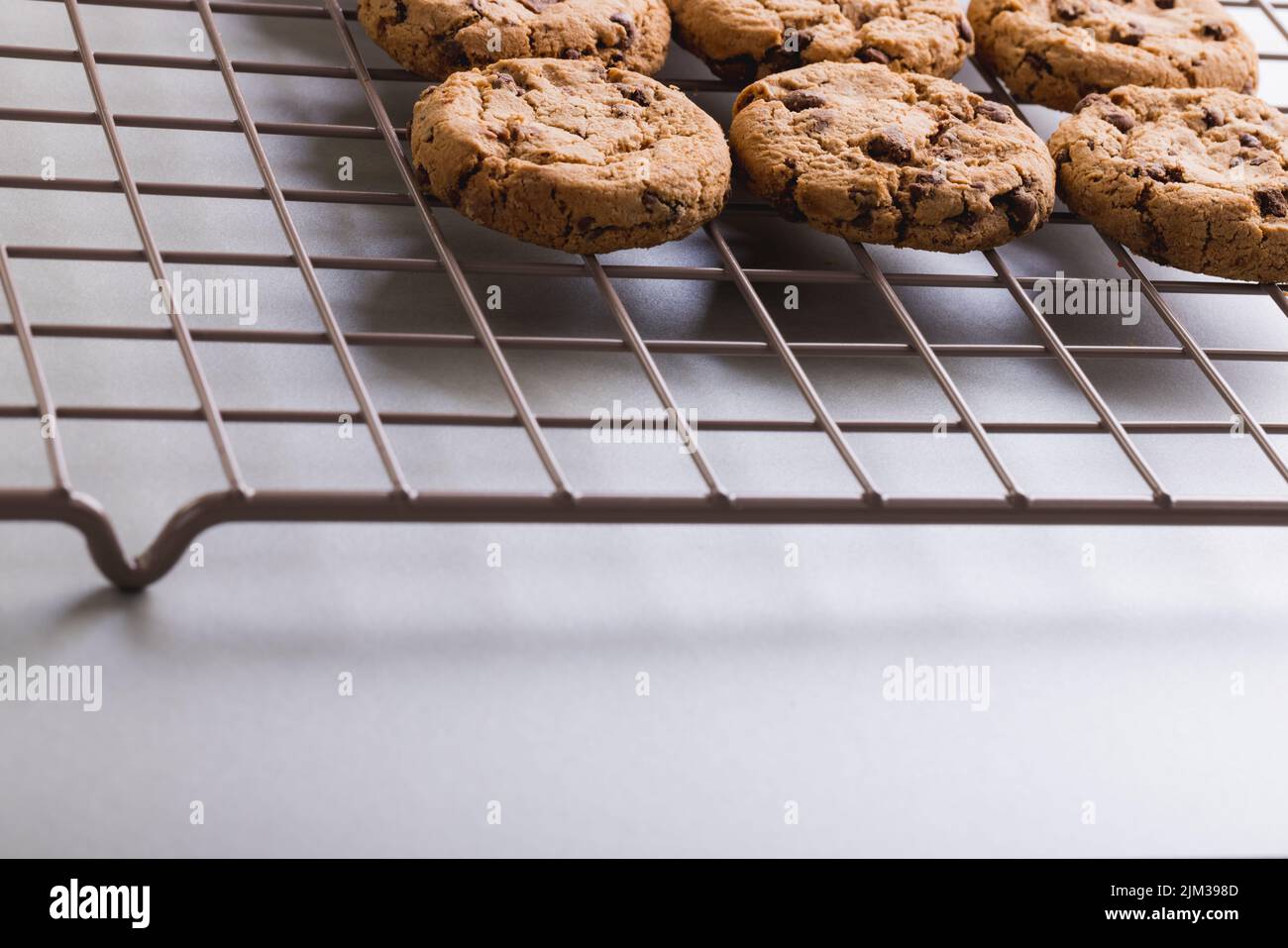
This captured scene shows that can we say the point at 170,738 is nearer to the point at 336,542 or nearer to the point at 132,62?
the point at 336,542

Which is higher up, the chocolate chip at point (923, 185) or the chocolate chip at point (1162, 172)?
the chocolate chip at point (1162, 172)

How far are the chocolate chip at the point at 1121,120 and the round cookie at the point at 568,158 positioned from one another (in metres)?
0.48

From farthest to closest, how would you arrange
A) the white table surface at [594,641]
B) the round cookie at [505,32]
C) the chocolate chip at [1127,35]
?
1. the chocolate chip at [1127,35]
2. the round cookie at [505,32]
3. the white table surface at [594,641]

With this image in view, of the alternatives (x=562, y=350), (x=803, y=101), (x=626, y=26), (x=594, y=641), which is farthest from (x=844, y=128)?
(x=594, y=641)

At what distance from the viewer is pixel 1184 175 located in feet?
5.24

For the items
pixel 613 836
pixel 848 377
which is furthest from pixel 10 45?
pixel 613 836

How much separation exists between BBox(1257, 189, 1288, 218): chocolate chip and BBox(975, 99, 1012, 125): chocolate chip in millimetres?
284

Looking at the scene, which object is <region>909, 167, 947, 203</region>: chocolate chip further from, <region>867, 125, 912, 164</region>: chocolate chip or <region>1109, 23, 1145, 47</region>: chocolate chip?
<region>1109, 23, 1145, 47</region>: chocolate chip

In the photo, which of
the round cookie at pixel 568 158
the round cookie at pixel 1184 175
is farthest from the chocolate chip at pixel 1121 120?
the round cookie at pixel 568 158

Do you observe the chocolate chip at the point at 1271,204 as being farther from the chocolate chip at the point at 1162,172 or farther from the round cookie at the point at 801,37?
the round cookie at the point at 801,37

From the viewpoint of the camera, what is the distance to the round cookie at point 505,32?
1647 millimetres

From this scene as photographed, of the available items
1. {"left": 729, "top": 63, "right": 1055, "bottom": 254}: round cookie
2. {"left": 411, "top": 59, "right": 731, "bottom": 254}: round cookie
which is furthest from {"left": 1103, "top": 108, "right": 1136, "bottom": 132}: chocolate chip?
{"left": 411, "top": 59, "right": 731, "bottom": 254}: round cookie

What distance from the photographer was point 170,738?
41.9 inches

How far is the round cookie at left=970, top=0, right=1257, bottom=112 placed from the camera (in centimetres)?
182
